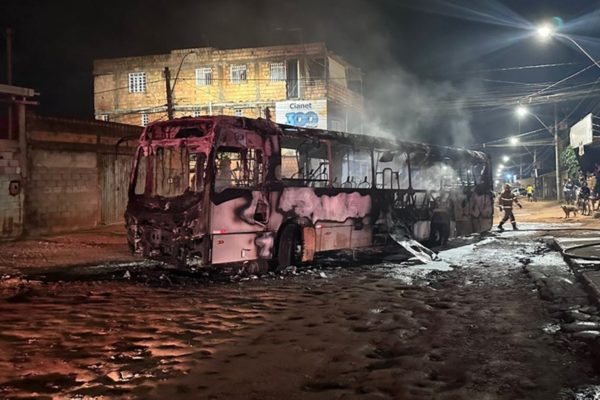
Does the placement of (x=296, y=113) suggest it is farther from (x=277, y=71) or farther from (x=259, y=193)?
(x=259, y=193)

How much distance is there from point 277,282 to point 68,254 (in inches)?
261

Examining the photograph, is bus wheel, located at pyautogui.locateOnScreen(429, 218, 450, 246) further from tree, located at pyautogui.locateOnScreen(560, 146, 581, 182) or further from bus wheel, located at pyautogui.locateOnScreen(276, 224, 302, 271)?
tree, located at pyautogui.locateOnScreen(560, 146, 581, 182)

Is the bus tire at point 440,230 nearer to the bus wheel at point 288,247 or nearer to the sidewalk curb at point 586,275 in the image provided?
the sidewalk curb at point 586,275

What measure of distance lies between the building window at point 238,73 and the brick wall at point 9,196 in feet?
71.1

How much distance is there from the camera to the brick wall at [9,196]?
16.4 m

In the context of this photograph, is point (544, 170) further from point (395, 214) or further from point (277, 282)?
point (277, 282)

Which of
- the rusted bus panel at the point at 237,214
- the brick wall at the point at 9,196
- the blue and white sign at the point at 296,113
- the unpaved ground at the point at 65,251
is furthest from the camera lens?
the blue and white sign at the point at 296,113

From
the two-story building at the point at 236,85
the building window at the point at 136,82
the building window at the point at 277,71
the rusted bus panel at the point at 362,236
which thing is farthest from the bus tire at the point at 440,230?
the building window at the point at 136,82

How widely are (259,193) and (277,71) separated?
91.0 ft

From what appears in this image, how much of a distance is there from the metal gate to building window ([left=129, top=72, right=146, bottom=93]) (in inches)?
764

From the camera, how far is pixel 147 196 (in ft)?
31.9

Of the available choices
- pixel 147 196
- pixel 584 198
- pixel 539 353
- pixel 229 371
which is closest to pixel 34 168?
pixel 147 196

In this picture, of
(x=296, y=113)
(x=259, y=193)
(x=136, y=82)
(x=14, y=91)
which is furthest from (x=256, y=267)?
(x=136, y=82)

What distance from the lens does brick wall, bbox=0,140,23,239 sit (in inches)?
644
